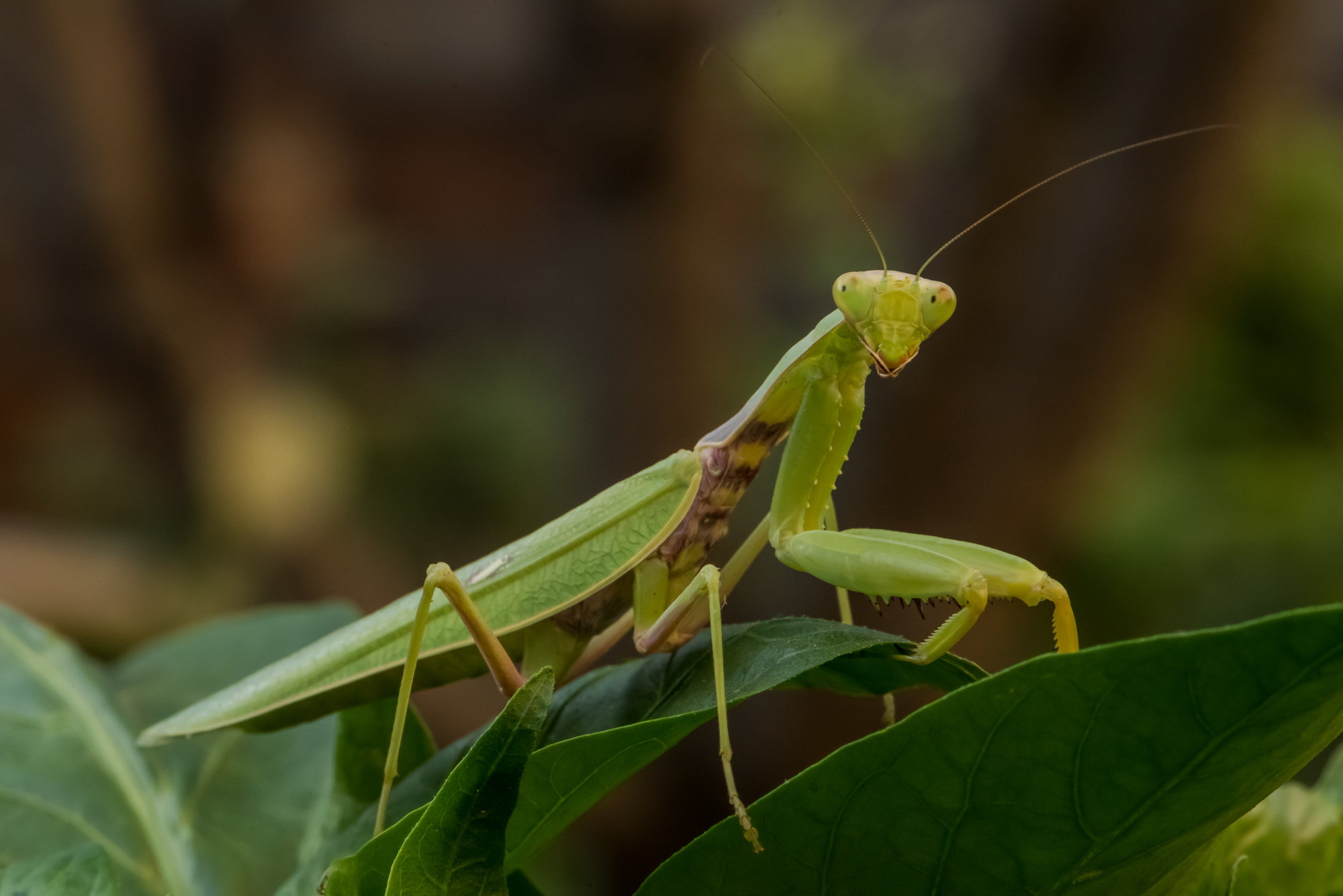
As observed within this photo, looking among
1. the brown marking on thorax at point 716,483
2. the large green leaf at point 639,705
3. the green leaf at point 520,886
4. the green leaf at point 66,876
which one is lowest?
the green leaf at point 520,886

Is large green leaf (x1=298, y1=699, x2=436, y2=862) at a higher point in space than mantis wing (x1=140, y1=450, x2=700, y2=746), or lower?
lower

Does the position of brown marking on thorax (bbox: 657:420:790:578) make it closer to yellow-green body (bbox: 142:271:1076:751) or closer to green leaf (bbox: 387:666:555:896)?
yellow-green body (bbox: 142:271:1076:751)

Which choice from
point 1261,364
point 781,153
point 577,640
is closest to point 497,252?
point 781,153

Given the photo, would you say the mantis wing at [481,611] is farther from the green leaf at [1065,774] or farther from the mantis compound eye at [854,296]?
the green leaf at [1065,774]

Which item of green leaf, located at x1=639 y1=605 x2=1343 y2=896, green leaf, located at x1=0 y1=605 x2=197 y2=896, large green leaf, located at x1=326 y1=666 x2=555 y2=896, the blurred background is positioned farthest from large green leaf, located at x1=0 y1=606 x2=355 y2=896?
the blurred background

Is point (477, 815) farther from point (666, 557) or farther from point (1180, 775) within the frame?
point (666, 557)

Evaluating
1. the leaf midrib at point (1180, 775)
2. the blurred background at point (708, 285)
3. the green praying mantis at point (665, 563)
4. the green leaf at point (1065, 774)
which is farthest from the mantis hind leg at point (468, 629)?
the blurred background at point (708, 285)

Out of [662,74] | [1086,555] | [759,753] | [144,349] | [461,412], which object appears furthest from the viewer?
[461,412]

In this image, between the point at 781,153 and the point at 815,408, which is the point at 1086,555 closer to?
the point at 781,153
